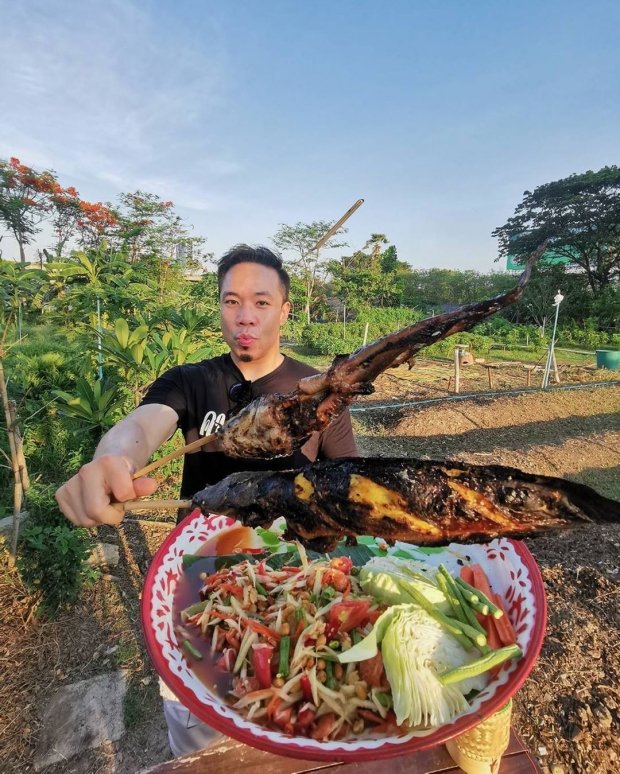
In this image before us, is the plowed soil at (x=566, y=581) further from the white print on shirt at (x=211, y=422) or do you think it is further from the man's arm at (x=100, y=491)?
the white print on shirt at (x=211, y=422)

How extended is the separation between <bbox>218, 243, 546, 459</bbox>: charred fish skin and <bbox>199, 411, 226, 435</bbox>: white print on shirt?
0.97 meters

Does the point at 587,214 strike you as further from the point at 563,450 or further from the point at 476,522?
the point at 476,522

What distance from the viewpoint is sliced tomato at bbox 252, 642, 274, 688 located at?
1.68 meters

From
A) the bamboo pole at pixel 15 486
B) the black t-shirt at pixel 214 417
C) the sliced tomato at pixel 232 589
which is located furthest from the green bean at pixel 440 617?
the bamboo pole at pixel 15 486

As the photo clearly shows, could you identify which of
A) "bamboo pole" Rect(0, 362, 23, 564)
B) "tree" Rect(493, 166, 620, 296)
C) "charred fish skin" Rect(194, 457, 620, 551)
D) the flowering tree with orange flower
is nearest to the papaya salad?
"charred fish skin" Rect(194, 457, 620, 551)

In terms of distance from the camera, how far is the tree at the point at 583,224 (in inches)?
1334

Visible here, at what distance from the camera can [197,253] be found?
69.6 ft

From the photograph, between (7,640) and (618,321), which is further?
(618,321)

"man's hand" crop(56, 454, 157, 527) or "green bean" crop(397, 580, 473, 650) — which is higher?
"man's hand" crop(56, 454, 157, 527)

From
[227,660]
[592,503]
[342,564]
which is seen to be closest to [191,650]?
[227,660]

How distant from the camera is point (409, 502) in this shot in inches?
52.4

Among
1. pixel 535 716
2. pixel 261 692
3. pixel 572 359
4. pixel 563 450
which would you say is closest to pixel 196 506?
pixel 261 692

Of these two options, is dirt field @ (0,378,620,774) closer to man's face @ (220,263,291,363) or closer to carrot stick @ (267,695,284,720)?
carrot stick @ (267,695,284,720)

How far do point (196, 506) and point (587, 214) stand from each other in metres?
43.3
